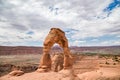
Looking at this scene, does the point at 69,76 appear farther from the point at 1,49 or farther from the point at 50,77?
the point at 1,49

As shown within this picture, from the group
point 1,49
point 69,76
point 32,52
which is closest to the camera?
point 69,76

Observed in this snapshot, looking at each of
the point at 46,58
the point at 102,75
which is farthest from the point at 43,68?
the point at 102,75

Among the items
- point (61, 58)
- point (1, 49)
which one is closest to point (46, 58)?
point (61, 58)

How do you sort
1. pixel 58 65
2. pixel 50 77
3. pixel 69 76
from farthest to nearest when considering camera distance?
pixel 58 65 < pixel 69 76 < pixel 50 77

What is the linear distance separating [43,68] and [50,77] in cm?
312

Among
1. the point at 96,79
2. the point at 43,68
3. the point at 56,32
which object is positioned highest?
the point at 56,32

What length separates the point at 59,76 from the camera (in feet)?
65.6

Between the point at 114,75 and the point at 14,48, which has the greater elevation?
the point at 14,48

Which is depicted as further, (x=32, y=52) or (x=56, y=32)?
(x=32, y=52)

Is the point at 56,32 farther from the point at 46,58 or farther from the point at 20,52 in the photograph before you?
the point at 20,52

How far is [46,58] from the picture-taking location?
23.1 m

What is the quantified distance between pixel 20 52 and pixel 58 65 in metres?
136

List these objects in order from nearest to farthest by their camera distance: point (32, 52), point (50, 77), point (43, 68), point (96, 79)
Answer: point (50, 77) → point (43, 68) → point (96, 79) → point (32, 52)

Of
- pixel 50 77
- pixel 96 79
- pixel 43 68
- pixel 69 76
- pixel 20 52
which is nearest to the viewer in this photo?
pixel 50 77
